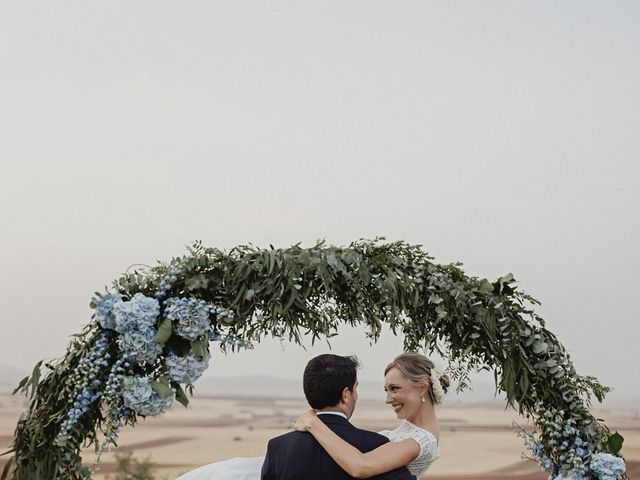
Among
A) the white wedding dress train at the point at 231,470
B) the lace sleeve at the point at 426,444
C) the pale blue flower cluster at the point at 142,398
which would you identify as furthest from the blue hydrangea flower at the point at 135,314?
the lace sleeve at the point at 426,444

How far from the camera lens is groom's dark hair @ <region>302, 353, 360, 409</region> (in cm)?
436

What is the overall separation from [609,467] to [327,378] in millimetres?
2547

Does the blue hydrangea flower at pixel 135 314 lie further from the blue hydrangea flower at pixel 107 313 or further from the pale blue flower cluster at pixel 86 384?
the pale blue flower cluster at pixel 86 384

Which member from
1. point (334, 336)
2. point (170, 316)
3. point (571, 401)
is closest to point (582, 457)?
point (571, 401)

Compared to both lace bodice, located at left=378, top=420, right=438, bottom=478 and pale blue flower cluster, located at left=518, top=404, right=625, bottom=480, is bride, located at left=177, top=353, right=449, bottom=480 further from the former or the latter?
pale blue flower cluster, located at left=518, top=404, right=625, bottom=480

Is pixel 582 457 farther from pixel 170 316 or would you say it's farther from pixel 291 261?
pixel 170 316

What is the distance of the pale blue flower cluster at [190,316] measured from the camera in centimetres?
530

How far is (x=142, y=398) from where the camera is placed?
5.23 meters

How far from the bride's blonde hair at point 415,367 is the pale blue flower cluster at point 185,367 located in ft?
4.19

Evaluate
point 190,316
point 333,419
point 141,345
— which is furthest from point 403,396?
point 141,345

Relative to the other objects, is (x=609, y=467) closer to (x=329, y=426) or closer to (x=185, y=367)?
(x=329, y=426)

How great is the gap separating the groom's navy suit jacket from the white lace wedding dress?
20.2 inches

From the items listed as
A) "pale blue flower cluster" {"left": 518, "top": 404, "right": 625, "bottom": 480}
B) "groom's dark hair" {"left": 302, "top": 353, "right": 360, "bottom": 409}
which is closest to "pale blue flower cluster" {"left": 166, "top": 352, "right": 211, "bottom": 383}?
"groom's dark hair" {"left": 302, "top": 353, "right": 360, "bottom": 409}

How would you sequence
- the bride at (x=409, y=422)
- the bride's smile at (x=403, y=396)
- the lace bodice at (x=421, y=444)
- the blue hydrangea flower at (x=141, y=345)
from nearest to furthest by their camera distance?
1. the bride at (x=409, y=422)
2. the lace bodice at (x=421, y=444)
3. the bride's smile at (x=403, y=396)
4. the blue hydrangea flower at (x=141, y=345)
